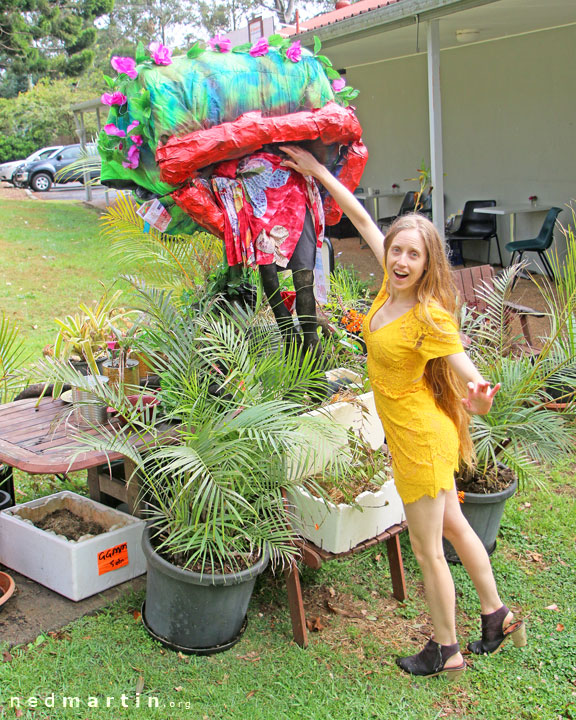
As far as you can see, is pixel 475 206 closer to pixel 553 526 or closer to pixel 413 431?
pixel 553 526

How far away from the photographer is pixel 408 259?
95.3 inches

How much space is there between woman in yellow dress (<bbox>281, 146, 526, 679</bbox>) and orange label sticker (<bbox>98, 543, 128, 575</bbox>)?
4.13 feet

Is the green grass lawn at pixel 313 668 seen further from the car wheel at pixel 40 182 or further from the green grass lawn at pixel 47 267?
the car wheel at pixel 40 182

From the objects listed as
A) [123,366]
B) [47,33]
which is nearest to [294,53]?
[123,366]

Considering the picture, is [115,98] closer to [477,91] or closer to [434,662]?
[434,662]

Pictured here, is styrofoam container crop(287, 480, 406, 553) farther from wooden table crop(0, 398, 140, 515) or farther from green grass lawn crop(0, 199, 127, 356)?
green grass lawn crop(0, 199, 127, 356)

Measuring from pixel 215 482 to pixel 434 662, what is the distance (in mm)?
1065

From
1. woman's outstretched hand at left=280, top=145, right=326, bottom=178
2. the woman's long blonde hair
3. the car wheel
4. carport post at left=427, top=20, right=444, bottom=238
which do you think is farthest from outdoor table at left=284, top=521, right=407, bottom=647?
the car wheel

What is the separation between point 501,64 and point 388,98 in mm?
2783

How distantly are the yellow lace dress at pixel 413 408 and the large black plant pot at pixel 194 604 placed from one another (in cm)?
65

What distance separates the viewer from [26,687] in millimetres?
2494

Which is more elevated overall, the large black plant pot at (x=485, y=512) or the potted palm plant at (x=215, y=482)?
the potted palm plant at (x=215, y=482)

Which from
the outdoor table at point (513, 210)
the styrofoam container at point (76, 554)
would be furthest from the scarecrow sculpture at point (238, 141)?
the outdoor table at point (513, 210)

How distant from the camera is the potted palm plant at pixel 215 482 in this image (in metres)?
2.54
